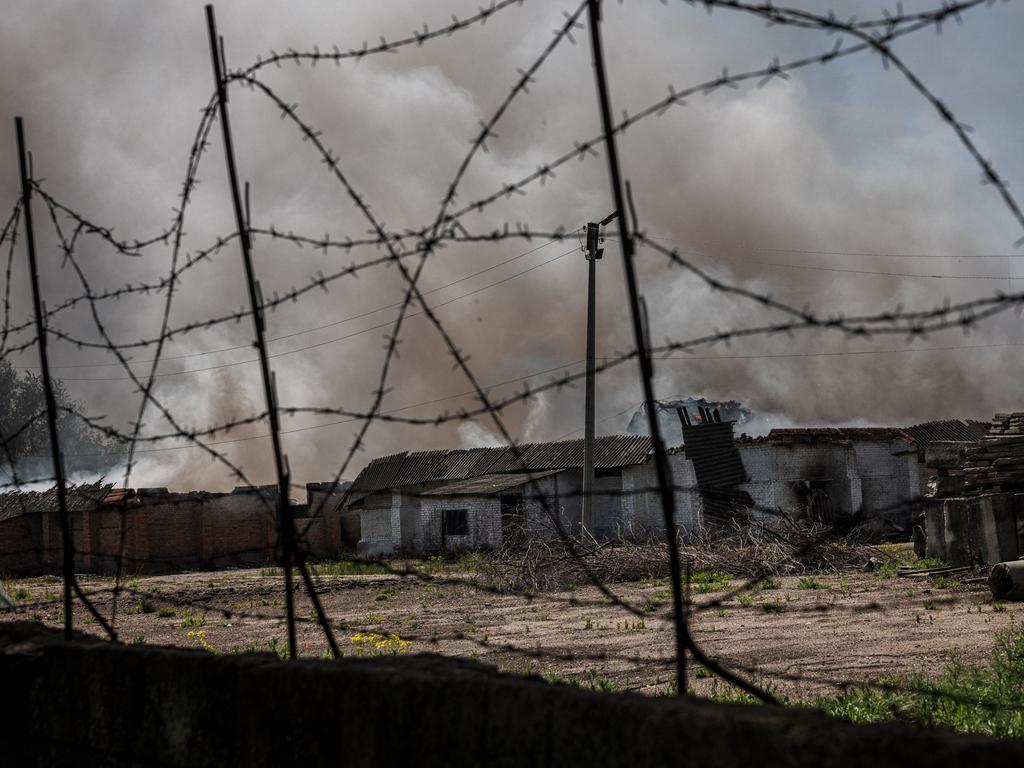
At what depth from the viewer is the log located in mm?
12766

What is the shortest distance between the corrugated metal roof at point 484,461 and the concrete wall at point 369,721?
99.3 feet

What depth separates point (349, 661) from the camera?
8.22ft

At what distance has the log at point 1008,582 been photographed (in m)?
12.8

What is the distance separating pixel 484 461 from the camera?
1555 inches

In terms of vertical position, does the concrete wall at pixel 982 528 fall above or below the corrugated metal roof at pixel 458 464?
below

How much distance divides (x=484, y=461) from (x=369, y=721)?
37.3m

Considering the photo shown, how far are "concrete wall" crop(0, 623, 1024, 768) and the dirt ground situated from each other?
2.53m

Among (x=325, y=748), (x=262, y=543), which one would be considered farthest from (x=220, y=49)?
(x=262, y=543)

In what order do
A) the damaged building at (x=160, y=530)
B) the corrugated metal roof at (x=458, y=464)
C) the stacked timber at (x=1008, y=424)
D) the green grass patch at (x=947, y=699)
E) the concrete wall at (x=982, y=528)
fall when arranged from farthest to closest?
1. the corrugated metal roof at (x=458, y=464)
2. the damaged building at (x=160, y=530)
3. the stacked timber at (x=1008, y=424)
4. the concrete wall at (x=982, y=528)
5. the green grass patch at (x=947, y=699)

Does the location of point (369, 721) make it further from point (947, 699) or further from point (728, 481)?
point (728, 481)

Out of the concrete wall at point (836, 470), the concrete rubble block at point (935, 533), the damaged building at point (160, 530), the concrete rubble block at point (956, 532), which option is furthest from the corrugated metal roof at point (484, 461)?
the concrete rubble block at point (956, 532)

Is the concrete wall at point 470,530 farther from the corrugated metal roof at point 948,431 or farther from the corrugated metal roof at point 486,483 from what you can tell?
the corrugated metal roof at point 948,431

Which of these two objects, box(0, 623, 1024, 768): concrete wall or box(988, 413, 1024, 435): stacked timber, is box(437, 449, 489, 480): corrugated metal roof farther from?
box(0, 623, 1024, 768): concrete wall

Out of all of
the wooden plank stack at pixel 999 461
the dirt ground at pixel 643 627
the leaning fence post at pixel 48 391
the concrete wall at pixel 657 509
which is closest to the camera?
the leaning fence post at pixel 48 391
